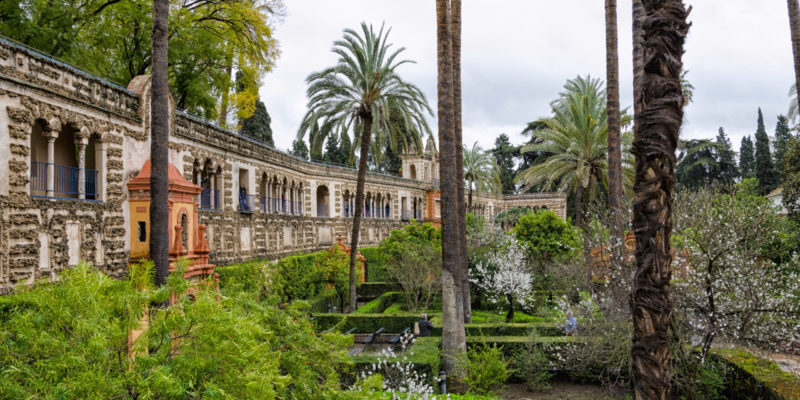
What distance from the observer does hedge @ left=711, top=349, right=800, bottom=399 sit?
30.0ft

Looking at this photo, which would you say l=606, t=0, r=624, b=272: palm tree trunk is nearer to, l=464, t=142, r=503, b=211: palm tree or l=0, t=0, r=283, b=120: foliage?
l=0, t=0, r=283, b=120: foliage

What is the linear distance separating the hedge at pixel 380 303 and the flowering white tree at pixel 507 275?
468 cm

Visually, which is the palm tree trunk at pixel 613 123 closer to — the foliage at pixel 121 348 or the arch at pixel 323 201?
the foliage at pixel 121 348

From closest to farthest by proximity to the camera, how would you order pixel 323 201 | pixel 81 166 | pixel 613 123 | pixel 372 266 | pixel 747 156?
pixel 81 166 < pixel 613 123 < pixel 323 201 < pixel 372 266 < pixel 747 156

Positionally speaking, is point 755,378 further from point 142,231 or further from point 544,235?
point 544,235

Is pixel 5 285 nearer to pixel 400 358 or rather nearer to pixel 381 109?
pixel 400 358

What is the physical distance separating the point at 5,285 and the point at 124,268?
141 inches

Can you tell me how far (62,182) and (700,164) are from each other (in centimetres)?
5615

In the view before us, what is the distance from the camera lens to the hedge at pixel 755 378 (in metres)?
9.16

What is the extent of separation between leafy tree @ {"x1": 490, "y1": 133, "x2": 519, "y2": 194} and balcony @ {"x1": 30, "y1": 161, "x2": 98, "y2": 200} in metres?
56.0

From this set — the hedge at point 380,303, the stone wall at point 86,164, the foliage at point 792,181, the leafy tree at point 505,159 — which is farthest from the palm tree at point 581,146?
the leafy tree at point 505,159

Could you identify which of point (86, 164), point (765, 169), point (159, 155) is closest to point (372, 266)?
point (86, 164)

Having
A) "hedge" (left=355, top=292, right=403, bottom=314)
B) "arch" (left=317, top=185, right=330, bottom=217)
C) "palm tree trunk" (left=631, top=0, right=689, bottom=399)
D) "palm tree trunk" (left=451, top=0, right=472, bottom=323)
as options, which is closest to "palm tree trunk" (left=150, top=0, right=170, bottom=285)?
"palm tree trunk" (left=631, top=0, right=689, bottom=399)

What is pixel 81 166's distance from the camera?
438 inches
